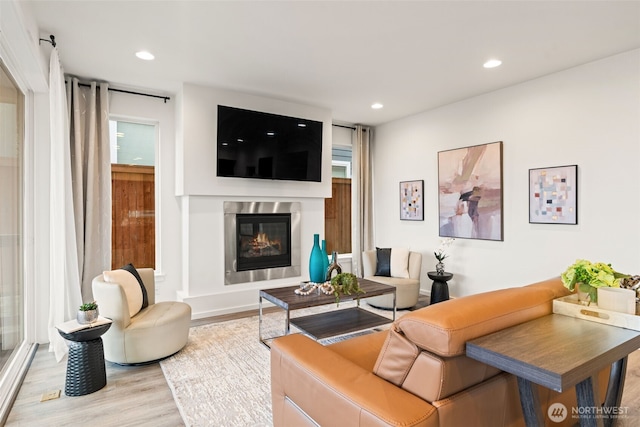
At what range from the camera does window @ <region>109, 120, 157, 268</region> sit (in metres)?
4.30

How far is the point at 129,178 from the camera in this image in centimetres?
438

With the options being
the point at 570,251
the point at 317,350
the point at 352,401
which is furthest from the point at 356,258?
the point at 352,401

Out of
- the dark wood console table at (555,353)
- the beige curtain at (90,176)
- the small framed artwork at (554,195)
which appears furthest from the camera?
the beige curtain at (90,176)

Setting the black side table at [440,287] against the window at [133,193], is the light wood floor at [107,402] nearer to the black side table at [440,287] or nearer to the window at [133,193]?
the window at [133,193]

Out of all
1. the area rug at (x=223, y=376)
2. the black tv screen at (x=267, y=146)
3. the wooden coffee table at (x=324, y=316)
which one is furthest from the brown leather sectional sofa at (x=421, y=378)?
the black tv screen at (x=267, y=146)

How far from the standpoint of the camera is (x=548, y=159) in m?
3.89

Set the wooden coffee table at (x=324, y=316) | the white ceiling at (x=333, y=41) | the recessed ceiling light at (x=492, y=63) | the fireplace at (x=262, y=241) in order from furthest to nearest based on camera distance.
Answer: the fireplace at (x=262, y=241), the recessed ceiling light at (x=492, y=63), the wooden coffee table at (x=324, y=316), the white ceiling at (x=333, y=41)

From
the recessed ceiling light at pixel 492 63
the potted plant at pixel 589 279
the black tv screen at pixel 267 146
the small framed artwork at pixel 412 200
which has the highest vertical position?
the recessed ceiling light at pixel 492 63

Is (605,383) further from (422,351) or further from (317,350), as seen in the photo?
(317,350)

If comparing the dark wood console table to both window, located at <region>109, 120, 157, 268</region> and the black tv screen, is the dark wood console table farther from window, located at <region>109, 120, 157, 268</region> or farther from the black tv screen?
window, located at <region>109, 120, 157, 268</region>

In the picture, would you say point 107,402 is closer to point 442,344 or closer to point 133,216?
point 442,344

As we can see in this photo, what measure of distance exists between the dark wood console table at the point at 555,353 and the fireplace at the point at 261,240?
361cm

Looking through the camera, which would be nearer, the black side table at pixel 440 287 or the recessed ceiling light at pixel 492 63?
the recessed ceiling light at pixel 492 63

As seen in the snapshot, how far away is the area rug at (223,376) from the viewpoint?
224cm
